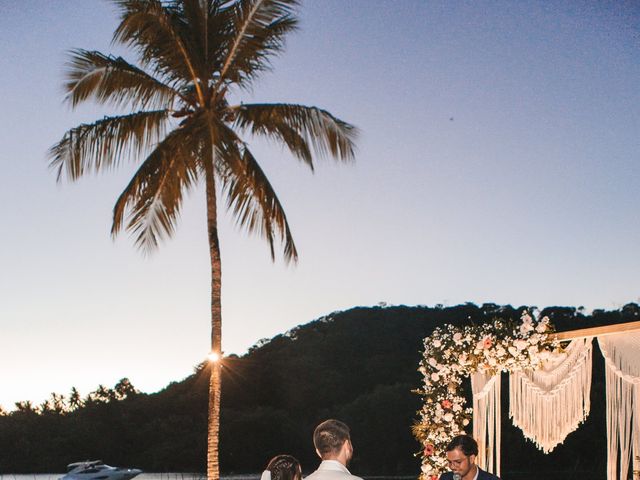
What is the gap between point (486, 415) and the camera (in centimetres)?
1169

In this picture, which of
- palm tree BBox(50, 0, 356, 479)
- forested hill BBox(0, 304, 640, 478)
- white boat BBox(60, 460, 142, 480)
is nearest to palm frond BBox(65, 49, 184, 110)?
palm tree BBox(50, 0, 356, 479)

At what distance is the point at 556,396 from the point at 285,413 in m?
50.2

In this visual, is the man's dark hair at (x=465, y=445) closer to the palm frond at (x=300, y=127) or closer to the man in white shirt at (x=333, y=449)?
the man in white shirt at (x=333, y=449)

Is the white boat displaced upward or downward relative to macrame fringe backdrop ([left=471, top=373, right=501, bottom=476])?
downward

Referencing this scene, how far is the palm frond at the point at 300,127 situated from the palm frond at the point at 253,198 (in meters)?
0.47

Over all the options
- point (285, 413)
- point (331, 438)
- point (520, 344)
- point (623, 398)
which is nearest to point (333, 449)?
point (331, 438)

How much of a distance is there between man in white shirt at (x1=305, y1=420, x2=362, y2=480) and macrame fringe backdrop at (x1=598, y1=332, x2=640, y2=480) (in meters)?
Answer: 5.81

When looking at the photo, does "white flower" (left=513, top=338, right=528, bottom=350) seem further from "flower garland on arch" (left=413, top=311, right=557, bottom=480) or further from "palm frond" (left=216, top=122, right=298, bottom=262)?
"palm frond" (left=216, top=122, right=298, bottom=262)

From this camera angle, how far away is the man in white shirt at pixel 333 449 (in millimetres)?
3699

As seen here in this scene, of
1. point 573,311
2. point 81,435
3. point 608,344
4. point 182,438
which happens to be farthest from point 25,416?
point 608,344

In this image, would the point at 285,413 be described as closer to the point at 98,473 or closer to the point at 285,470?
the point at 98,473

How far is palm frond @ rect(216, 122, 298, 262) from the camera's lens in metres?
12.7

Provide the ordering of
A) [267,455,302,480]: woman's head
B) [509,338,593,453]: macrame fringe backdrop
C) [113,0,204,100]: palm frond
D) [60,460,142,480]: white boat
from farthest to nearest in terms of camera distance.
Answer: [60,460,142,480]: white boat
[113,0,204,100]: palm frond
[509,338,593,453]: macrame fringe backdrop
[267,455,302,480]: woman's head

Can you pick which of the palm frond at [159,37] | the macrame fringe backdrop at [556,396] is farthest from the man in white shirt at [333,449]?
the palm frond at [159,37]
